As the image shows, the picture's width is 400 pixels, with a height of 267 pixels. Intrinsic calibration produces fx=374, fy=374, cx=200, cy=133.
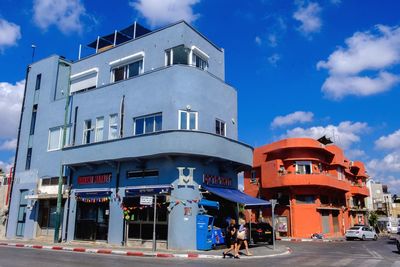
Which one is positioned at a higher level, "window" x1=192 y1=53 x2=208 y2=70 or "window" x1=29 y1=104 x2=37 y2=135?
"window" x1=192 y1=53 x2=208 y2=70

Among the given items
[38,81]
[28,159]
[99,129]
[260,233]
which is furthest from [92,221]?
[38,81]

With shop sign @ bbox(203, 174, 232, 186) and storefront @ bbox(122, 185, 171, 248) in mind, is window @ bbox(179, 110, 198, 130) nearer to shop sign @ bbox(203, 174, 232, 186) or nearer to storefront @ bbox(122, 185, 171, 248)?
shop sign @ bbox(203, 174, 232, 186)

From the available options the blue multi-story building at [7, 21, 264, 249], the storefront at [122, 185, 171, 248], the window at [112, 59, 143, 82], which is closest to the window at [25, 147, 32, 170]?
the blue multi-story building at [7, 21, 264, 249]

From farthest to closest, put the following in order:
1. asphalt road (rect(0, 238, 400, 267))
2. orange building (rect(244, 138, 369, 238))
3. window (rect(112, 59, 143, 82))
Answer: orange building (rect(244, 138, 369, 238)), window (rect(112, 59, 143, 82)), asphalt road (rect(0, 238, 400, 267))

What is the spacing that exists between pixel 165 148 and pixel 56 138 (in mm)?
12293

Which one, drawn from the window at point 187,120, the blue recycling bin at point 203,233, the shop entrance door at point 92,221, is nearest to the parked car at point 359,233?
the blue recycling bin at point 203,233

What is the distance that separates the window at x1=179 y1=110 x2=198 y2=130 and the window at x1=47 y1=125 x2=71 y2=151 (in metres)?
10.7

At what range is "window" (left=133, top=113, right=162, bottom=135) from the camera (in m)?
23.6

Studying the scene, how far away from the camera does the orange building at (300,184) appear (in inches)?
1645

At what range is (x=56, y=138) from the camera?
2944cm

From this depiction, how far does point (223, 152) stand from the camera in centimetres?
2292

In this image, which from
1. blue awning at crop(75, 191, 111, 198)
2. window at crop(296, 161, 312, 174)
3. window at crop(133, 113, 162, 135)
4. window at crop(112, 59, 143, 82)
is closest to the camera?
window at crop(133, 113, 162, 135)

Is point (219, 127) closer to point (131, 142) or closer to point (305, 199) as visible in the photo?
point (131, 142)

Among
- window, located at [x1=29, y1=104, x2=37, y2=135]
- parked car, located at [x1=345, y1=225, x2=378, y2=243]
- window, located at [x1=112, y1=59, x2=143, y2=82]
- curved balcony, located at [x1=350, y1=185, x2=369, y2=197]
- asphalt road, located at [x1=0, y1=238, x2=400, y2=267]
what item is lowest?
asphalt road, located at [x1=0, y1=238, x2=400, y2=267]
